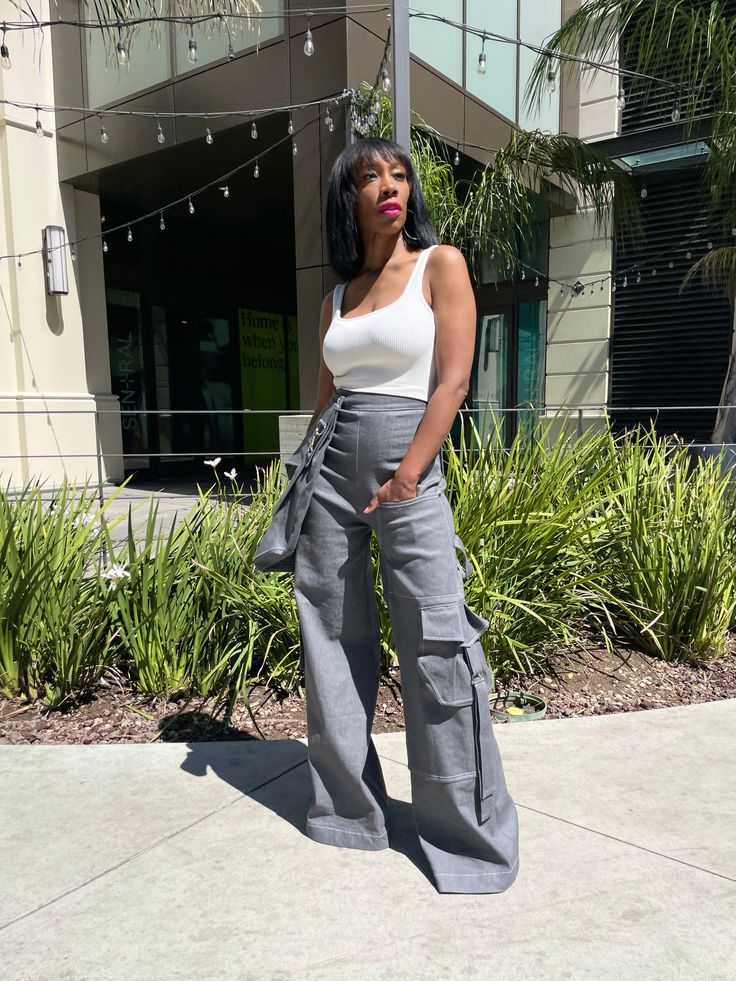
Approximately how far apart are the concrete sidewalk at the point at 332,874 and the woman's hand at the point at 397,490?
A: 3.52 feet

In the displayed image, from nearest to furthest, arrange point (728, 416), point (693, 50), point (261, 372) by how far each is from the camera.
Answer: point (693, 50) < point (728, 416) < point (261, 372)

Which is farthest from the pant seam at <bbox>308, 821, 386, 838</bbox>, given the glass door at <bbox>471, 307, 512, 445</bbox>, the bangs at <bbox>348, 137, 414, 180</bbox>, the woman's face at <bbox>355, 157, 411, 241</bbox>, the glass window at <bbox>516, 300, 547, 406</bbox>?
the glass window at <bbox>516, 300, 547, 406</bbox>

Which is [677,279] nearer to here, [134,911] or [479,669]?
[479,669]

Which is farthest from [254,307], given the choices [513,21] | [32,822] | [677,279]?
[32,822]

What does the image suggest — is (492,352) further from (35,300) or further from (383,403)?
(383,403)

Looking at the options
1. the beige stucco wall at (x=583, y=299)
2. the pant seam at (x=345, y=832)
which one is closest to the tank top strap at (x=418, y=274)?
the pant seam at (x=345, y=832)

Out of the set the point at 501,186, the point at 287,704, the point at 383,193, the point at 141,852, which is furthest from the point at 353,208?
the point at 501,186

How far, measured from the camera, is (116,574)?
124 inches

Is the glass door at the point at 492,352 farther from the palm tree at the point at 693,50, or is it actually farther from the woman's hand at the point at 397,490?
the woman's hand at the point at 397,490

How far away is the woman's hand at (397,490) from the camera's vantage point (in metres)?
1.89

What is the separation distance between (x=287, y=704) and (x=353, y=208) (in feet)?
7.15

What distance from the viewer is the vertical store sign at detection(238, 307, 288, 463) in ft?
49.3

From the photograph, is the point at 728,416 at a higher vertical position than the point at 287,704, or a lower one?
higher

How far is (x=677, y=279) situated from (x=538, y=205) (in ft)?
8.03
